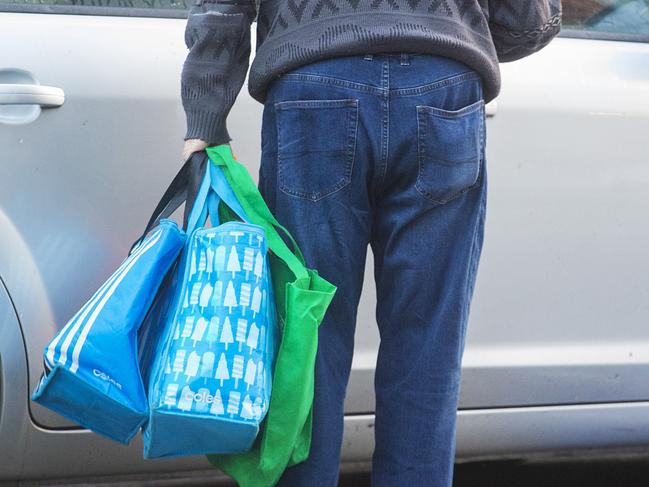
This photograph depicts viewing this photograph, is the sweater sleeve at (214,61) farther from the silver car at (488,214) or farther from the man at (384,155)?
the silver car at (488,214)

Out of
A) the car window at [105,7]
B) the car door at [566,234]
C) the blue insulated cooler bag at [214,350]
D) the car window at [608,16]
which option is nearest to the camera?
the blue insulated cooler bag at [214,350]

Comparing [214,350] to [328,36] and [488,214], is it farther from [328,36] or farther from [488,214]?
[488,214]

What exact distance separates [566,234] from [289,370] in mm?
979

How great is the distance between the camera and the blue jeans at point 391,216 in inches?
58.6

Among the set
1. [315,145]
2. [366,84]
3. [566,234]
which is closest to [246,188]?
[315,145]

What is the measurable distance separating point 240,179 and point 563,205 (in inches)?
36.3

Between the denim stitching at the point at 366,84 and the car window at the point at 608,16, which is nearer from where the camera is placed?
the denim stitching at the point at 366,84

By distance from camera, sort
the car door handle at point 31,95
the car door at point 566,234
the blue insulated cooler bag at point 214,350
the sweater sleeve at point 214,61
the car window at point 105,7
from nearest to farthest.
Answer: the blue insulated cooler bag at point 214,350, the sweater sleeve at point 214,61, the car door handle at point 31,95, the car window at point 105,7, the car door at point 566,234

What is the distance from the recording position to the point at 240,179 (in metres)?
1.63

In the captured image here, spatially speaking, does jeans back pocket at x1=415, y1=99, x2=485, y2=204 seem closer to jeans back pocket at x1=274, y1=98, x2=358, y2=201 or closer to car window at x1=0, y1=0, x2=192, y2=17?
jeans back pocket at x1=274, y1=98, x2=358, y2=201

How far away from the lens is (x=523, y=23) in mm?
1633

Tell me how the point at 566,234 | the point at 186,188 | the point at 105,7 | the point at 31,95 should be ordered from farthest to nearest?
the point at 566,234 < the point at 105,7 < the point at 31,95 < the point at 186,188

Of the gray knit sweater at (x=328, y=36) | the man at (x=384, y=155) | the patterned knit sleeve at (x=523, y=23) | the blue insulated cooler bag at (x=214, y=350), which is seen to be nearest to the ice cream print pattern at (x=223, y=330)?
the blue insulated cooler bag at (x=214, y=350)

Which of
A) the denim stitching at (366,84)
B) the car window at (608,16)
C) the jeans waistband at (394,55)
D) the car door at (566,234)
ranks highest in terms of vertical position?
the jeans waistband at (394,55)
